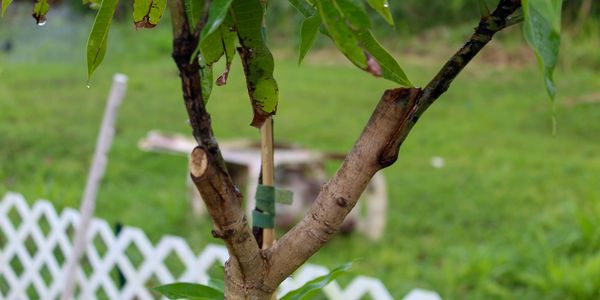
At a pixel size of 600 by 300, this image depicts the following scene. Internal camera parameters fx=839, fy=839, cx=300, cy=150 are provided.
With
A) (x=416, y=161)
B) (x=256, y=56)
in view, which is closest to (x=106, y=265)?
(x=256, y=56)

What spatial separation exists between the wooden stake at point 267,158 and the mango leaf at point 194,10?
0.83 ft

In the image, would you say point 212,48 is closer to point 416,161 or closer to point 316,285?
point 316,285

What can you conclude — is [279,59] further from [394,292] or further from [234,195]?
[234,195]

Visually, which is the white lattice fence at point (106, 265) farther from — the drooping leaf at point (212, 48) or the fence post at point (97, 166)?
the drooping leaf at point (212, 48)

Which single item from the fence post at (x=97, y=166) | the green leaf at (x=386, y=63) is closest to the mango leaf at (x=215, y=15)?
the green leaf at (x=386, y=63)

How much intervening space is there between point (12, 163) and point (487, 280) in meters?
2.46

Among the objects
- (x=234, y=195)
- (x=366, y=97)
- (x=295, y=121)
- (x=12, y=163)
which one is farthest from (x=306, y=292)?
(x=366, y=97)

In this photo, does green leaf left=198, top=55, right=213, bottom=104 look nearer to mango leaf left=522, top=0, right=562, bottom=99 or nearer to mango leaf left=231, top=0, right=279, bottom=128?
mango leaf left=231, top=0, right=279, bottom=128

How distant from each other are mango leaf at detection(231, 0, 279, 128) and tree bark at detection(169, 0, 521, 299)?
85 mm

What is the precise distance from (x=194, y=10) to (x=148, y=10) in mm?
179

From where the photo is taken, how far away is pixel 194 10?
0.62m

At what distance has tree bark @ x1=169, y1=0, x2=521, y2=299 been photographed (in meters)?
0.62

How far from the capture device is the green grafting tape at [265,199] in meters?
0.90

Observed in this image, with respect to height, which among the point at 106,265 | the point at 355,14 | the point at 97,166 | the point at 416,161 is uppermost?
the point at 355,14
